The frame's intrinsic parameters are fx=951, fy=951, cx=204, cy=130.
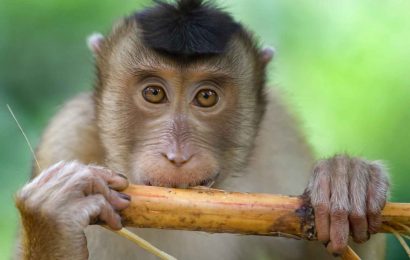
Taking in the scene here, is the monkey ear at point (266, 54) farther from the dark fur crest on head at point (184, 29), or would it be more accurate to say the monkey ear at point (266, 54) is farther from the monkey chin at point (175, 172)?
the monkey chin at point (175, 172)

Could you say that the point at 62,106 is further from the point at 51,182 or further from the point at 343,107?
the point at 343,107

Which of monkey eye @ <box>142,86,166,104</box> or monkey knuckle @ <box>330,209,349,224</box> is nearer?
monkey knuckle @ <box>330,209,349,224</box>

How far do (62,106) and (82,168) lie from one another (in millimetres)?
1709

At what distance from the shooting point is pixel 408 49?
7.73 m

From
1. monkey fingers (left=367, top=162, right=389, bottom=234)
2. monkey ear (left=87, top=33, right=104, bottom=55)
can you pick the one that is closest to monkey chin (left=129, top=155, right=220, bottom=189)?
monkey fingers (left=367, top=162, right=389, bottom=234)

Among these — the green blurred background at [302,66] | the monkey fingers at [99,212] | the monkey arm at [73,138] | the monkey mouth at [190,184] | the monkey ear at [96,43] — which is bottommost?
the monkey fingers at [99,212]

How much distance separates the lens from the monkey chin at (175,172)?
15.0ft

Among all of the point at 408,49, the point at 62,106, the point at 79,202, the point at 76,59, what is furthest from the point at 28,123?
the point at 79,202

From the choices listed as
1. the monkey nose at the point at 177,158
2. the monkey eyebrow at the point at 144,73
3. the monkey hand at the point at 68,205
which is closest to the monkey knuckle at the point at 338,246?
the monkey nose at the point at 177,158

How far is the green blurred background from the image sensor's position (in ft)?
24.0

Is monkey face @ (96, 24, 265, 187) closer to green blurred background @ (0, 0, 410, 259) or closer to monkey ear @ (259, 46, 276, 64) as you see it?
monkey ear @ (259, 46, 276, 64)

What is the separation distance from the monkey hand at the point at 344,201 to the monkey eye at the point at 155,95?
38.8 inches

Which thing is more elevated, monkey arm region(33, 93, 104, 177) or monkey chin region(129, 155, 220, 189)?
monkey arm region(33, 93, 104, 177)

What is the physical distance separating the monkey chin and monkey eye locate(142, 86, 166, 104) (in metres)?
0.43
